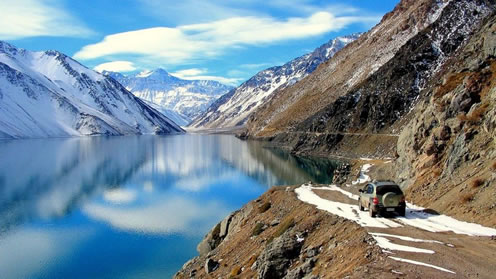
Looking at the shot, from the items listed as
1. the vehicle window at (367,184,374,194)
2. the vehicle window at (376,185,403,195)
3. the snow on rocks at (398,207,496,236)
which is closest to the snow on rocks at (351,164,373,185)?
the vehicle window at (367,184,374,194)

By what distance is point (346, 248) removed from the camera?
19312mm

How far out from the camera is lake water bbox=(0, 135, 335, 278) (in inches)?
1471

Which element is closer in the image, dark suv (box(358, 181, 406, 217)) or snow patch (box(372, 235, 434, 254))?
snow patch (box(372, 235, 434, 254))

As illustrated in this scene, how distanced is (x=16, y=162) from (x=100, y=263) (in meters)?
99.4

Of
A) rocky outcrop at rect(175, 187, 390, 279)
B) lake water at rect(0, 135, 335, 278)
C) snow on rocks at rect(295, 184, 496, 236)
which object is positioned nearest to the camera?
rocky outcrop at rect(175, 187, 390, 279)

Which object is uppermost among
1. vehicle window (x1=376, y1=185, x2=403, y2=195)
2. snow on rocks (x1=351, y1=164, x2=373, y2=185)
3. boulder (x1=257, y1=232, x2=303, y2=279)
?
vehicle window (x1=376, y1=185, x2=403, y2=195)

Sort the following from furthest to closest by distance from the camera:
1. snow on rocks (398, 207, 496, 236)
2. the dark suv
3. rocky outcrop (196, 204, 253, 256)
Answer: rocky outcrop (196, 204, 253, 256) < the dark suv < snow on rocks (398, 207, 496, 236)

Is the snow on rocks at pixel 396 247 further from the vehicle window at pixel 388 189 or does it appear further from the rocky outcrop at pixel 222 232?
the rocky outcrop at pixel 222 232

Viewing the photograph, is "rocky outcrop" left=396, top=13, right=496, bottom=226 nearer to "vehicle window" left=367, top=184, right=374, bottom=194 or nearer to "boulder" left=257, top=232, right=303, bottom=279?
"vehicle window" left=367, top=184, right=374, bottom=194

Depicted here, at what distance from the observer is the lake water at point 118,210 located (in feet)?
123

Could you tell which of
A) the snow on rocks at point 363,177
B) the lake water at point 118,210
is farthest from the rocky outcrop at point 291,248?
the snow on rocks at point 363,177

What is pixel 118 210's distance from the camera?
5944cm

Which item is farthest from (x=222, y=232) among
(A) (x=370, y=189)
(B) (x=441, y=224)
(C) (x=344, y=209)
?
(B) (x=441, y=224)

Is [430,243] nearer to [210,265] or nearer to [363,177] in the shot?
[210,265]
